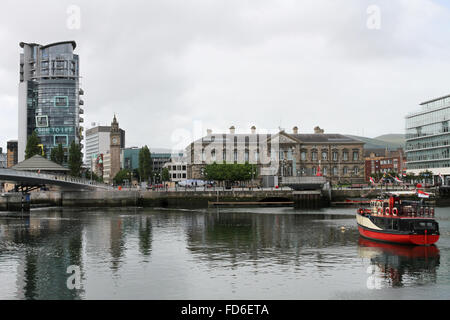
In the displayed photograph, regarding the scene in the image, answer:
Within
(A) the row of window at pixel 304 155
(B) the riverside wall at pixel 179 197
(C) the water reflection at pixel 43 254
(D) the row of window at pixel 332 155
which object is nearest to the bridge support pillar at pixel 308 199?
(B) the riverside wall at pixel 179 197

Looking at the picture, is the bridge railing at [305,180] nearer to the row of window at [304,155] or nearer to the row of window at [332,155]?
the row of window at [304,155]

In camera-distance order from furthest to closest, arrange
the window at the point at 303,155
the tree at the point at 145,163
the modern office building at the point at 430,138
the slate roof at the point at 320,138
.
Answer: the tree at the point at 145,163 < the slate roof at the point at 320,138 < the window at the point at 303,155 < the modern office building at the point at 430,138

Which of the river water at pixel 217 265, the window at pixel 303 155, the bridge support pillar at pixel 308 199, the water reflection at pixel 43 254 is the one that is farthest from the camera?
the window at pixel 303 155

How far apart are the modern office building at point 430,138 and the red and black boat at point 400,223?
103m

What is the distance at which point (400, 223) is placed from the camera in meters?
48.1

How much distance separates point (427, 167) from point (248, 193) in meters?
64.1

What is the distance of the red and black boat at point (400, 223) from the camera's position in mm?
46594

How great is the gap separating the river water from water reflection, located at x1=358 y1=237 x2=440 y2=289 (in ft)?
0.23

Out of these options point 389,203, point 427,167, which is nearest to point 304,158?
point 427,167

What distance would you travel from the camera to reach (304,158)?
177500 millimetres

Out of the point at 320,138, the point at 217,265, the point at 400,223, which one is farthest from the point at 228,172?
the point at 217,265

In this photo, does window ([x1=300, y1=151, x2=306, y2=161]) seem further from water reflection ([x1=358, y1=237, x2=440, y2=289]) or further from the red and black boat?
water reflection ([x1=358, y1=237, x2=440, y2=289])
